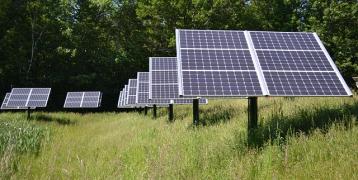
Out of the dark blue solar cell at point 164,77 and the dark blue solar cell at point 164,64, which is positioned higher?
the dark blue solar cell at point 164,64

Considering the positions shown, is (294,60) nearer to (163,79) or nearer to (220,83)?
(220,83)

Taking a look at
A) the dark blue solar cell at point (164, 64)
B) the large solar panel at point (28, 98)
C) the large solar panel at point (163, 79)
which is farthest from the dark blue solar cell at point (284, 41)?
the large solar panel at point (28, 98)

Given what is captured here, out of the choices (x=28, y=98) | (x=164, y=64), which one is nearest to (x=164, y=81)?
(x=164, y=64)

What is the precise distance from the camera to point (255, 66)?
1109cm

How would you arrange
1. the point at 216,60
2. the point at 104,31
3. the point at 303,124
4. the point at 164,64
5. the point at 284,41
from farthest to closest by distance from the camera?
the point at 104,31 < the point at 164,64 < the point at 284,41 < the point at 216,60 < the point at 303,124

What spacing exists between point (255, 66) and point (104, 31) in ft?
162

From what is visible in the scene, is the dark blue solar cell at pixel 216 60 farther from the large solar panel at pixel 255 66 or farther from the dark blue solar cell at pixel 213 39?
the dark blue solar cell at pixel 213 39

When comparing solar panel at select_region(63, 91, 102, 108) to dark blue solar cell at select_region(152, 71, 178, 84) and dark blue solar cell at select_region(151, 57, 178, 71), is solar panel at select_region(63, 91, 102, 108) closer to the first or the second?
dark blue solar cell at select_region(151, 57, 178, 71)

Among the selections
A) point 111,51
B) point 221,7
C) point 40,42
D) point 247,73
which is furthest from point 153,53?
point 247,73

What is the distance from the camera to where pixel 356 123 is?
886cm

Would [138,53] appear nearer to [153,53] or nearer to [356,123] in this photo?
[153,53]

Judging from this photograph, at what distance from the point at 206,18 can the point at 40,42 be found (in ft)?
70.2

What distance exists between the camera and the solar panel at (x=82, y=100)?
1591 inches

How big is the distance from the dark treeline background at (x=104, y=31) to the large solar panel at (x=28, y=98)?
1626cm
